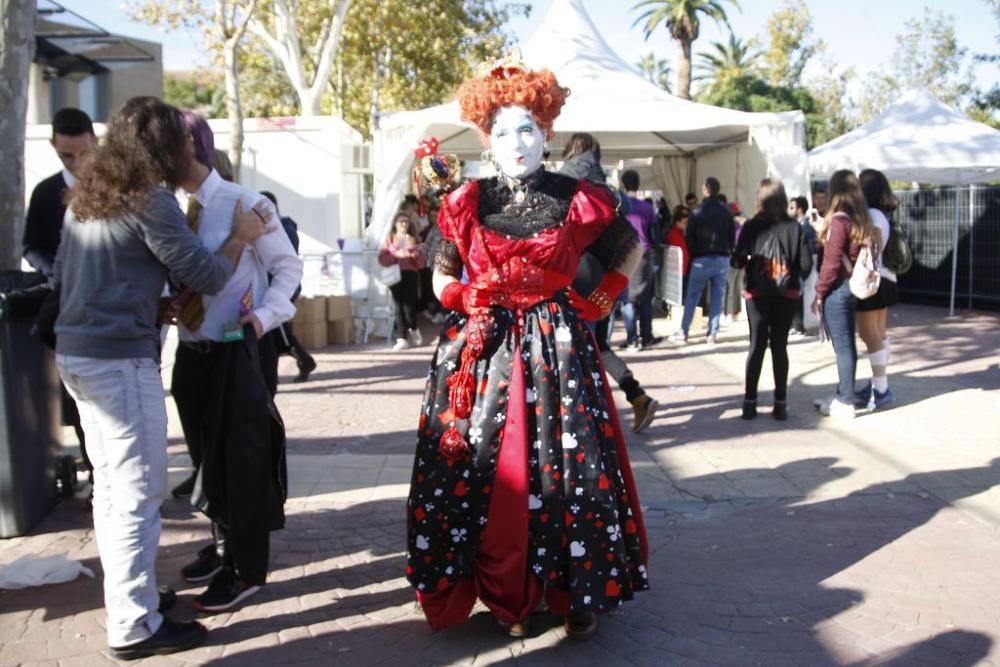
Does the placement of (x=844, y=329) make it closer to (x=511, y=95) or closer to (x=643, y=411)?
(x=643, y=411)

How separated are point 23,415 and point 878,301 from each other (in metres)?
5.57

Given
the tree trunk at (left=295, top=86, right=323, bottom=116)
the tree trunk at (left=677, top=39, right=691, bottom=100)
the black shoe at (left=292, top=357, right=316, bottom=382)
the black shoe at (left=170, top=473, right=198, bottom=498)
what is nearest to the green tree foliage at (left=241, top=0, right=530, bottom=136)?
the tree trunk at (left=295, top=86, right=323, bottom=116)

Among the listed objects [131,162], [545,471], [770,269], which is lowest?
[545,471]

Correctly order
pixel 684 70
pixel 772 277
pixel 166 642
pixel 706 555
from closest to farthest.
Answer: pixel 166 642 → pixel 706 555 → pixel 772 277 → pixel 684 70

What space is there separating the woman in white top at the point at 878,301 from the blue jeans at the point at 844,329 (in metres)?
0.11

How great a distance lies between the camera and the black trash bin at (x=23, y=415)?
4.27 metres

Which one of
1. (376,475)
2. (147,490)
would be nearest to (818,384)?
(376,475)

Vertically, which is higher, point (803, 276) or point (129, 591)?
point (803, 276)

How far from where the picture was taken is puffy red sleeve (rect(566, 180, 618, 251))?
348 cm

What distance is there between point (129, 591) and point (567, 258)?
189 centimetres

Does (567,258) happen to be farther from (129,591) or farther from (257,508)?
(129,591)

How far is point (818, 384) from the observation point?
8.36 meters

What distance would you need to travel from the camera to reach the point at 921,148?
12.8 meters

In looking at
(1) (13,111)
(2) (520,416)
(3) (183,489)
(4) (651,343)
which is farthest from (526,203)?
(4) (651,343)
